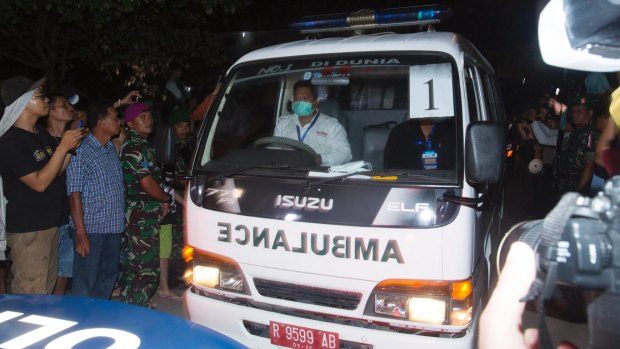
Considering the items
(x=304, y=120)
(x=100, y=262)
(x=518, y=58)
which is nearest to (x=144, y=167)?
(x=100, y=262)

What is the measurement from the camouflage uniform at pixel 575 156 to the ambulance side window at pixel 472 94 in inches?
90.0

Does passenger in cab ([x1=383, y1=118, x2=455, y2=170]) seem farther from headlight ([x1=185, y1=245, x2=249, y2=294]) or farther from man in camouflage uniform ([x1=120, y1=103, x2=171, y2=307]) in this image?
man in camouflage uniform ([x1=120, y1=103, x2=171, y2=307])

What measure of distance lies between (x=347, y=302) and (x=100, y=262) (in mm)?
2390

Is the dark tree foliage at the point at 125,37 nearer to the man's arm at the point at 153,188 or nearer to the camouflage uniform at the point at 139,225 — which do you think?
the camouflage uniform at the point at 139,225

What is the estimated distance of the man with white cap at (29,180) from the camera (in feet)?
12.0

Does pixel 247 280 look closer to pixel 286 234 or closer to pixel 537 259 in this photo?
pixel 286 234

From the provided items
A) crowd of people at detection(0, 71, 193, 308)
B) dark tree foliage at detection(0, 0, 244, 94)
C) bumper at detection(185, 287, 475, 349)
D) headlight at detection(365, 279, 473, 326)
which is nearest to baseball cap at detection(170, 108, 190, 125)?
crowd of people at detection(0, 71, 193, 308)

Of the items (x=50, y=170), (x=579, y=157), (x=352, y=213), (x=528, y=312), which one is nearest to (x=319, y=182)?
(x=352, y=213)

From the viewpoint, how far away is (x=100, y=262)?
4.30 meters

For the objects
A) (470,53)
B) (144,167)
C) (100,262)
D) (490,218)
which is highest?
(470,53)

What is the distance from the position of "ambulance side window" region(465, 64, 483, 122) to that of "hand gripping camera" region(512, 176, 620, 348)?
6.76 ft

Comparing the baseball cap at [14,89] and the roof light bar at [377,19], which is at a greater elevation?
the roof light bar at [377,19]

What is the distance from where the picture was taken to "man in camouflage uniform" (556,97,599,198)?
500cm

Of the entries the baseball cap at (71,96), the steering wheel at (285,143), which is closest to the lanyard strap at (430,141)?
the steering wheel at (285,143)
